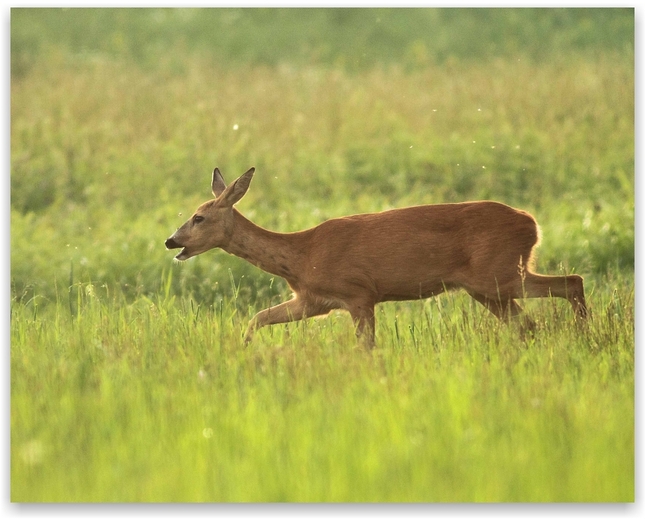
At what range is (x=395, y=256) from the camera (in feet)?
21.2

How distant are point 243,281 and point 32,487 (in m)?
3.66

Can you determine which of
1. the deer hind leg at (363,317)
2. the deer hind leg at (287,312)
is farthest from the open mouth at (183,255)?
the deer hind leg at (363,317)

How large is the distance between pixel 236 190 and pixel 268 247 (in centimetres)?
43

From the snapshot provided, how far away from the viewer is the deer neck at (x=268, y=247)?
6.64 m

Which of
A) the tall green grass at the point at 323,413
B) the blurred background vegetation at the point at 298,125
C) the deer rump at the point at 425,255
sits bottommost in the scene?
the tall green grass at the point at 323,413

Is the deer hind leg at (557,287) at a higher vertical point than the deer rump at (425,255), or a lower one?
lower

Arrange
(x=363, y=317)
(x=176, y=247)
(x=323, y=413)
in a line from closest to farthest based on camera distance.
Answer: (x=323, y=413) < (x=363, y=317) < (x=176, y=247)

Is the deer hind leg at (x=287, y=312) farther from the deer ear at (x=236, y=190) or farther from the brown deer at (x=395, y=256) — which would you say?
the deer ear at (x=236, y=190)

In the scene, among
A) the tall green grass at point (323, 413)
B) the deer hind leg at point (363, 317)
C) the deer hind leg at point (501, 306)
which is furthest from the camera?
the deer hind leg at point (501, 306)

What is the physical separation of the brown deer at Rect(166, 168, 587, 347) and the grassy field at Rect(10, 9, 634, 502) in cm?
18

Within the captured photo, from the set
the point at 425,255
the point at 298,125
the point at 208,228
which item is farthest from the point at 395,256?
the point at 298,125

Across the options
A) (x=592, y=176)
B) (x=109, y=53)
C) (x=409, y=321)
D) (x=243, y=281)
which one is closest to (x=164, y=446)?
(x=409, y=321)

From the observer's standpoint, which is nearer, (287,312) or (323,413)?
(323,413)

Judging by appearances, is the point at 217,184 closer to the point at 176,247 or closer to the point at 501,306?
the point at 176,247
